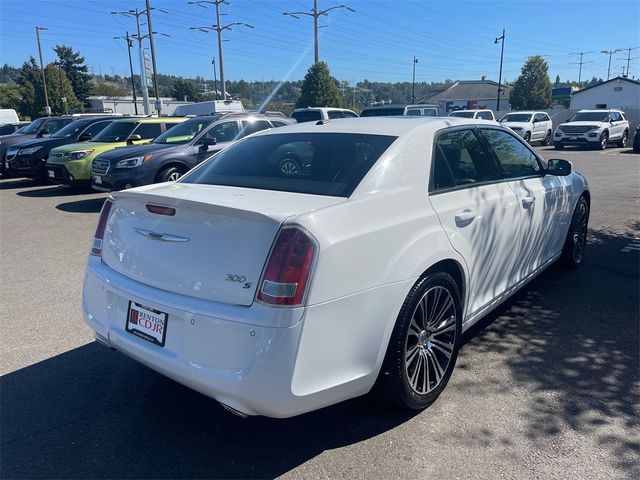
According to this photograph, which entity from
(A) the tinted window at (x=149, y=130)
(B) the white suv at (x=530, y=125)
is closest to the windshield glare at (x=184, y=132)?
(A) the tinted window at (x=149, y=130)

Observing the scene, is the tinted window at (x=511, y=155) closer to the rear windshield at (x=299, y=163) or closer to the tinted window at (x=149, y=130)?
the rear windshield at (x=299, y=163)

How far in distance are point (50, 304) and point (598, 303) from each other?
5.11 m

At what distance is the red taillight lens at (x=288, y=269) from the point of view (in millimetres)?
2285

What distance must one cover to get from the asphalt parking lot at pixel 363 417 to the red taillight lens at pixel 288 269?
3.11 ft

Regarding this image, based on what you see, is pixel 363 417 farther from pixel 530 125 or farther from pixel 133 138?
pixel 530 125

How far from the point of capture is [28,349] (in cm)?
385

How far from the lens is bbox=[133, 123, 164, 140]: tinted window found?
12.1 meters

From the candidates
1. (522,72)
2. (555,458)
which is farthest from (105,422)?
(522,72)

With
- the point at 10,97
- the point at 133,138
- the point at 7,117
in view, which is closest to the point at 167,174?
the point at 133,138

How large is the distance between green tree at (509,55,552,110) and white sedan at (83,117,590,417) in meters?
60.9

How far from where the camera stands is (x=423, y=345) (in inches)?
119

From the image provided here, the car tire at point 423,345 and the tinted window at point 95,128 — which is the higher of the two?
the tinted window at point 95,128

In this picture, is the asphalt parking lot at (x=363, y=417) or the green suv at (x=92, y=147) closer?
the asphalt parking lot at (x=363, y=417)

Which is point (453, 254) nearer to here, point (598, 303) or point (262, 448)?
point (262, 448)
